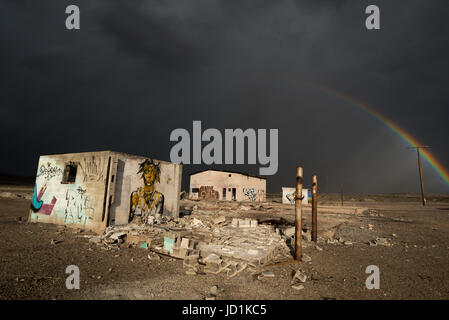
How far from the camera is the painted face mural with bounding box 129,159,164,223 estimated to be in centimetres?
1295

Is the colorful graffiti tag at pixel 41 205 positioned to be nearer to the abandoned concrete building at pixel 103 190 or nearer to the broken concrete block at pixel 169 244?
the abandoned concrete building at pixel 103 190

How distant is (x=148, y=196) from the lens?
13672 mm

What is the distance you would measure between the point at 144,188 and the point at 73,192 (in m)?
3.64

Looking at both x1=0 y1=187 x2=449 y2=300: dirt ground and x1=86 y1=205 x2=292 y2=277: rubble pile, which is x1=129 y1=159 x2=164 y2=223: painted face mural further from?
x1=0 y1=187 x2=449 y2=300: dirt ground

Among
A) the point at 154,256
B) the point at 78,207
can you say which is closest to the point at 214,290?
the point at 154,256

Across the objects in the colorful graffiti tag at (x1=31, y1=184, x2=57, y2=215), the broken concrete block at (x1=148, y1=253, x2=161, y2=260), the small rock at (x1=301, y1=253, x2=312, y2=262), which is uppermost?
the colorful graffiti tag at (x1=31, y1=184, x2=57, y2=215)

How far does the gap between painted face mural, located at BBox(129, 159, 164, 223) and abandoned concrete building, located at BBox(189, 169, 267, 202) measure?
81.3 ft

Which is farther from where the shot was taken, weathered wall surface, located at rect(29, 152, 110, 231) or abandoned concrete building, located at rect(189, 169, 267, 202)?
abandoned concrete building, located at rect(189, 169, 267, 202)

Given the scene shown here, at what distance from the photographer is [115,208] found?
11922mm

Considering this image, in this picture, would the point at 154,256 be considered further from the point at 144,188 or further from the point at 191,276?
the point at 144,188

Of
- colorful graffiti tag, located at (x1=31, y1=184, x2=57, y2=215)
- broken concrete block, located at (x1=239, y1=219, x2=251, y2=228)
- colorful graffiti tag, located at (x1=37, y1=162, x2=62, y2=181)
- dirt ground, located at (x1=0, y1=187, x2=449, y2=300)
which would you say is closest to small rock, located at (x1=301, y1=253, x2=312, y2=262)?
dirt ground, located at (x1=0, y1=187, x2=449, y2=300)

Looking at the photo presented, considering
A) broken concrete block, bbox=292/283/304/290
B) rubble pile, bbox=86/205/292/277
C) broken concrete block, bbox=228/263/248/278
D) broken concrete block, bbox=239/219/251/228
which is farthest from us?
broken concrete block, bbox=239/219/251/228

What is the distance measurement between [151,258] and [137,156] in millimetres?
6697

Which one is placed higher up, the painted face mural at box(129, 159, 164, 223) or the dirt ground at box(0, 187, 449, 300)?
the painted face mural at box(129, 159, 164, 223)
